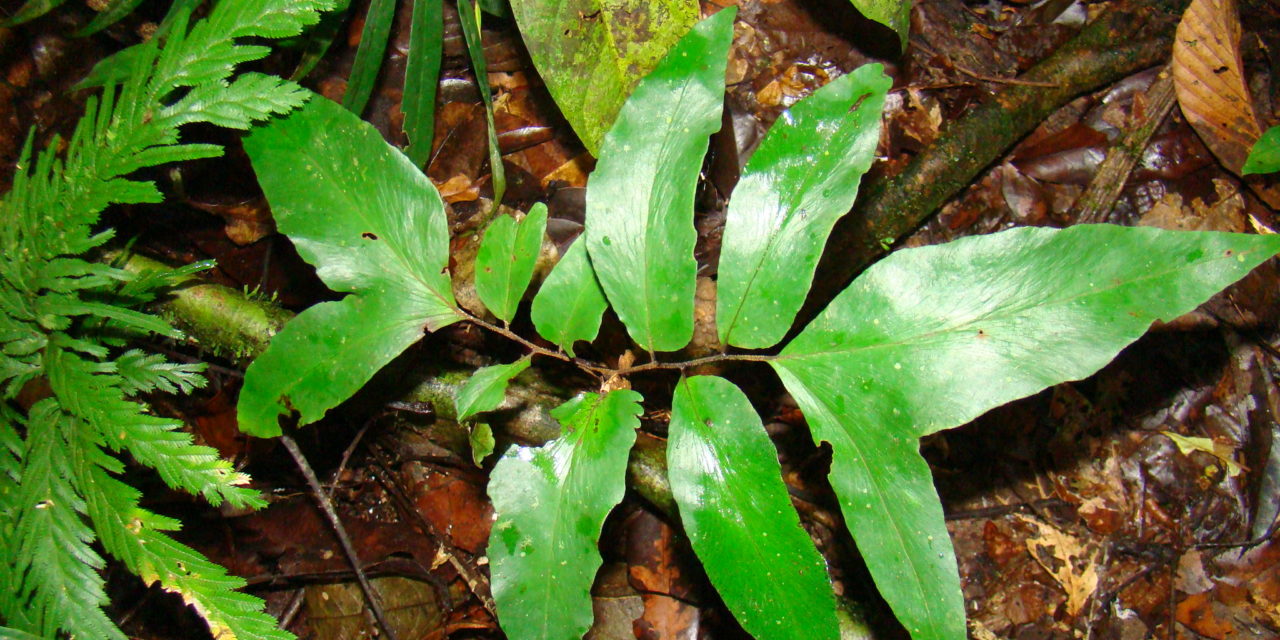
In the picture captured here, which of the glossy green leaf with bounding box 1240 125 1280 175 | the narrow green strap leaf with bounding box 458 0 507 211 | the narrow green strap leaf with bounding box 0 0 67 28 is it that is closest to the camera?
the narrow green strap leaf with bounding box 0 0 67 28

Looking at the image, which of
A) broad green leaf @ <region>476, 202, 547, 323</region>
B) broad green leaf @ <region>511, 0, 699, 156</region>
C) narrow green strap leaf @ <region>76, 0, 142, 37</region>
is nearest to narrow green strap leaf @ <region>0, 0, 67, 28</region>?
narrow green strap leaf @ <region>76, 0, 142, 37</region>

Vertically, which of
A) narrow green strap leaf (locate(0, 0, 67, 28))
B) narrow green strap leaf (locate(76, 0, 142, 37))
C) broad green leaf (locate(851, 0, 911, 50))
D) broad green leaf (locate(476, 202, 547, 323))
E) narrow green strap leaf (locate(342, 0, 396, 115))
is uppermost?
narrow green strap leaf (locate(0, 0, 67, 28))

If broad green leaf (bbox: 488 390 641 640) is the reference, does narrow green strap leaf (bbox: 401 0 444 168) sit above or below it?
above

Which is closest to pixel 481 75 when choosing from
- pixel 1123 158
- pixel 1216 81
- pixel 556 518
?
pixel 556 518

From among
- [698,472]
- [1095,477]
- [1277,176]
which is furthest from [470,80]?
[1277,176]

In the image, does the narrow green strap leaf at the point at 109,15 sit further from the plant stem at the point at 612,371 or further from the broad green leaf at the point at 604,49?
the plant stem at the point at 612,371

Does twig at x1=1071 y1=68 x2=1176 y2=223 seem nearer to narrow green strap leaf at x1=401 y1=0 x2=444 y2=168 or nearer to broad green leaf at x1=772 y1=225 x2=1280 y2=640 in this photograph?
broad green leaf at x1=772 y1=225 x2=1280 y2=640
